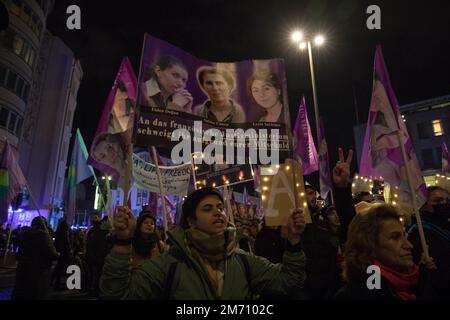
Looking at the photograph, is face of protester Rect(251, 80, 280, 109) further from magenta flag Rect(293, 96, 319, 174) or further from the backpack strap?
magenta flag Rect(293, 96, 319, 174)

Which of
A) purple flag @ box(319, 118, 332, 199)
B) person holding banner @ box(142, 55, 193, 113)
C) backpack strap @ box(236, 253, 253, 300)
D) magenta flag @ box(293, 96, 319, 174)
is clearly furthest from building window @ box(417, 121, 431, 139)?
backpack strap @ box(236, 253, 253, 300)

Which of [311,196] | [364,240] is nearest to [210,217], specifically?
[364,240]

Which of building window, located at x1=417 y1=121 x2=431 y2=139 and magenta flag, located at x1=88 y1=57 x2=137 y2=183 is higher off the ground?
building window, located at x1=417 y1=121 x2=431 y2=139

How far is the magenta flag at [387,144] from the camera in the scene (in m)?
4.70

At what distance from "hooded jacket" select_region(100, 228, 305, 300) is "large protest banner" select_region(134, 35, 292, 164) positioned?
264 cm

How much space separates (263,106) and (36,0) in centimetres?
3997

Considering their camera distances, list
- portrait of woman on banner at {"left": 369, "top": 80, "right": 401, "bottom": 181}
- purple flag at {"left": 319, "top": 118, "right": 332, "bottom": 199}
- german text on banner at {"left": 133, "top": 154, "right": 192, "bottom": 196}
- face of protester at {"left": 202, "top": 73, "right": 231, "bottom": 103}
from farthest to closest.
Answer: purple flag at {"left": 319, "top": 118, "right": 332, "bottom": 199} → german text on banner at {"left": 133, "top": 154, "right": 192, "bottom": 196} → face of protester at {"left": 202, "top": 73, "right": 231, "bottom": 103} → portrait of woman on banner at {"left": 369, "top": 80, "right": 401, "bottom": 181}

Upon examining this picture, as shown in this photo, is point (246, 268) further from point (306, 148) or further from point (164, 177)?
point (306, 148)

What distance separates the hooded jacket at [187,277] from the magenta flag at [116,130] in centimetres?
392

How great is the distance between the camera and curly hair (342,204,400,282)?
8.85 feet

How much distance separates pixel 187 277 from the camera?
2672 mm

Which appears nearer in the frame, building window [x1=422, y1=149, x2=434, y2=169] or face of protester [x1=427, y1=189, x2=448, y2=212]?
face of protester [x1=427, y1=189, x2=448, y2=212]

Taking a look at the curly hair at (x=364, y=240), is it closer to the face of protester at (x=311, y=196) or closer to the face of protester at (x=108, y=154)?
the face of protester at (x=311, y=196)
